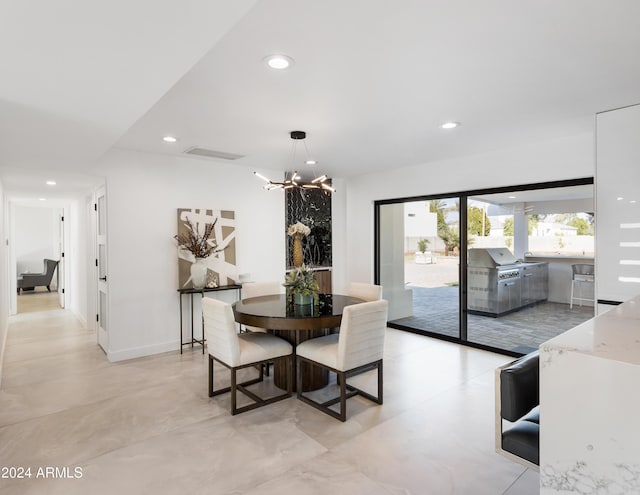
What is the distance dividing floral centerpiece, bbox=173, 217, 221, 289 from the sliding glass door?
287 cm

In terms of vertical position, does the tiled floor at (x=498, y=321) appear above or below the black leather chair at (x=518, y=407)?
below

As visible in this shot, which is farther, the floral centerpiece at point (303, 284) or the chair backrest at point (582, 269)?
the chair backrest at point (582, 269)

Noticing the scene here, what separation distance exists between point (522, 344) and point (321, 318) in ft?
9.36

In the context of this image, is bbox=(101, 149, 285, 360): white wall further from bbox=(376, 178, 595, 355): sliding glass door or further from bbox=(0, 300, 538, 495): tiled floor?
bbox=(376, 178, 595, 355): sliding glass door

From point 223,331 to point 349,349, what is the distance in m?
1.02

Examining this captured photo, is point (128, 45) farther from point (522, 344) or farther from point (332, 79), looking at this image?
point (522, 344)

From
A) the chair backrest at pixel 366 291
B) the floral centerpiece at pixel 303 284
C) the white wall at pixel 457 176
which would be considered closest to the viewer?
the floral centerpiece at pixel 303 284

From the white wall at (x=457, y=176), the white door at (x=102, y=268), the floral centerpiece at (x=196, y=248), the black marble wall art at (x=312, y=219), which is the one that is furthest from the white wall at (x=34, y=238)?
the white wall at (x=457, y=176)

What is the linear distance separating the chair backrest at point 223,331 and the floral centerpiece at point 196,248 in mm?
1609

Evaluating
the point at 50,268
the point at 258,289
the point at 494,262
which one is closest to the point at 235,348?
the point at 258,289

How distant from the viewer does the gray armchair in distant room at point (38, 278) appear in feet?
31.1

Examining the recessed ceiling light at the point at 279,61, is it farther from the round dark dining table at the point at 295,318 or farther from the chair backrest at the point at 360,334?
the round dark dining table at the point at 295,318

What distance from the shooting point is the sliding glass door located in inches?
171

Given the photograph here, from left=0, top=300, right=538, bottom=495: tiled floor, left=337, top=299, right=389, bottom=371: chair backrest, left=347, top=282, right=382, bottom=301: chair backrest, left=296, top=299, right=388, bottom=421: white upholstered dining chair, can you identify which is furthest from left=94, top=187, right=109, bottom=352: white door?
left=337, top=299, right=389, bottom=371: chair backrest
